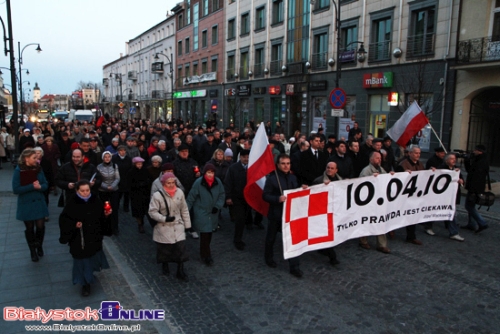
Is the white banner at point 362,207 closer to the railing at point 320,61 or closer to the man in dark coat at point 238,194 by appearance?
the man in dark coat at point 238,194

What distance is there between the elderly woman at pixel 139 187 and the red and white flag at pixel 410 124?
5600mm

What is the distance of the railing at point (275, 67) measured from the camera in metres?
30.9

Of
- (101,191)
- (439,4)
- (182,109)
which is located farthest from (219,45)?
(101,191)

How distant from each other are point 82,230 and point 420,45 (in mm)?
18836

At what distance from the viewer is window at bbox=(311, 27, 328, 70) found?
2610cm

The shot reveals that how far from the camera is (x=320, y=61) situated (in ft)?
87.1

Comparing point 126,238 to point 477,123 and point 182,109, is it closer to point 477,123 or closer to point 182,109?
point 477,123

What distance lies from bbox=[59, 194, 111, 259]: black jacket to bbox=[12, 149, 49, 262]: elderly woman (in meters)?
1.48

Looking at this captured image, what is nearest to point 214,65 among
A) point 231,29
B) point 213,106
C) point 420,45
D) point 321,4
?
point 213,106

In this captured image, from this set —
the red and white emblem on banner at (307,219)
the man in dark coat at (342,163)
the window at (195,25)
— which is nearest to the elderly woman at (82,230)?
the red and white emblem on banner at (307,219)

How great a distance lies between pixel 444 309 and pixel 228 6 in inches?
1494

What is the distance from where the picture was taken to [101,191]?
8023 millimetres

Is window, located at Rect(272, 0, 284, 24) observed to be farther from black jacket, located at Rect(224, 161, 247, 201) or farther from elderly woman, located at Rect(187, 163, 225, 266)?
elderly woman, located at Rect(187, 163, 225, 266)

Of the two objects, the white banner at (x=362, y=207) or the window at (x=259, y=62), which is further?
the window at (x=259, y=62)
